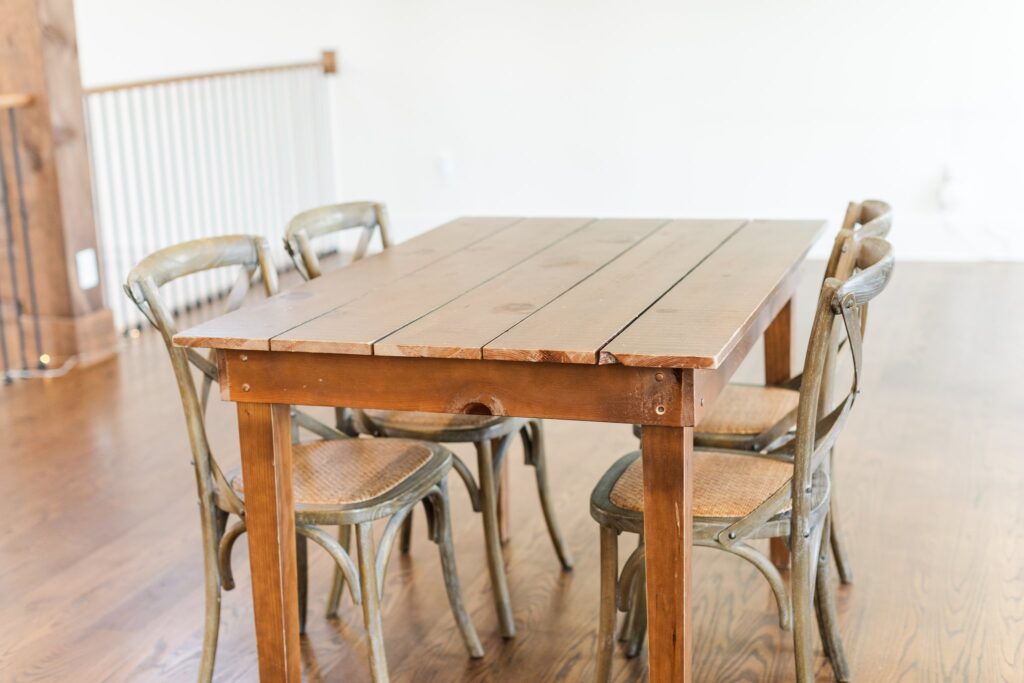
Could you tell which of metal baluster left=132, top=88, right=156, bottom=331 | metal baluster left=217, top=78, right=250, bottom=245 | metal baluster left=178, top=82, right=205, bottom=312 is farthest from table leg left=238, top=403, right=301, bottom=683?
metal baluster left=217, top=78, right=250, bottom=245

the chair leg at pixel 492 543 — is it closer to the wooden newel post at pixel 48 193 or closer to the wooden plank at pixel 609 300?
the wooden plank at pixel 609 300

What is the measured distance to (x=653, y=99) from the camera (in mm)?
6402

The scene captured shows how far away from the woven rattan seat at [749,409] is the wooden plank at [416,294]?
1.71 ft

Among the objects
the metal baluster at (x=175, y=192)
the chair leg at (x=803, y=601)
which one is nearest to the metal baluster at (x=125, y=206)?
the metal baluster at (x=175, y=192)

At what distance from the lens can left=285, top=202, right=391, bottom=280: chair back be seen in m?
2.57

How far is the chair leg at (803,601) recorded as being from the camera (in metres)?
1.97

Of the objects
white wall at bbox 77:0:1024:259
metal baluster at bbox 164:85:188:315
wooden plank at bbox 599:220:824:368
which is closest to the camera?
wooden plank at bbox 599:220:824:368

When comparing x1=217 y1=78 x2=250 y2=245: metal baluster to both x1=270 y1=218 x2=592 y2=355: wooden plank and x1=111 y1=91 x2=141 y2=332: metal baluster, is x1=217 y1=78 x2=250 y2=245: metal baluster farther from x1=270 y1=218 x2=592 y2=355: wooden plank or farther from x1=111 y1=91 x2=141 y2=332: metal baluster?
x1=270 y1=218 x2=592 y2=355: wooden plank

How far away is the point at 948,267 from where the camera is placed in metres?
5.91

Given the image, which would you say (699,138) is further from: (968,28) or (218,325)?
(218,325)

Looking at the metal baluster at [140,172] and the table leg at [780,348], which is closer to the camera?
the table leg at [780,348]

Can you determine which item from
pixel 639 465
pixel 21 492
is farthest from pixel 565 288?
pixel 21 492

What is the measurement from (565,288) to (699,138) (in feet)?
14.4

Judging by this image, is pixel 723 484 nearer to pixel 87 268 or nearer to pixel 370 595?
pixel 370 595
